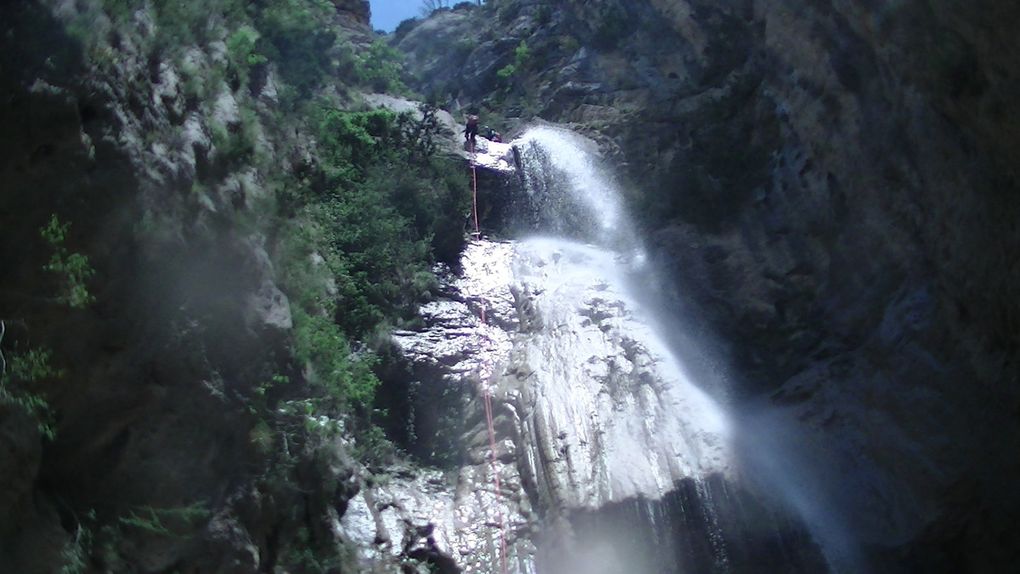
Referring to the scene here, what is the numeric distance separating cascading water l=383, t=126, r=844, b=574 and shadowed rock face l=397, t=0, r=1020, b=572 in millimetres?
1226

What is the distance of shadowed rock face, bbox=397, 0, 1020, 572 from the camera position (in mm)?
10648

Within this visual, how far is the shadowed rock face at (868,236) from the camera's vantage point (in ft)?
34.9

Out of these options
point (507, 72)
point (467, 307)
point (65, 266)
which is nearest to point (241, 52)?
point (467, 307)

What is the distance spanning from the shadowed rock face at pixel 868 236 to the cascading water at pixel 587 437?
123cm

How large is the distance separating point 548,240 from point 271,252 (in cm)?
878

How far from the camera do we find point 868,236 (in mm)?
13469

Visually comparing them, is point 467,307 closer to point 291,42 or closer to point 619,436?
point 619,436

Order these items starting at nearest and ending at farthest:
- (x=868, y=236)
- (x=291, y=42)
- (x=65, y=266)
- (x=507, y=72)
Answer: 1. (x=65, y=266)
2. (x=868, y=236)
3. (x=291, y=42)
4. (x=507, y=72)

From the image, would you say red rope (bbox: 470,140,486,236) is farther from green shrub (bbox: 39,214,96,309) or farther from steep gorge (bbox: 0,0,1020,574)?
green shrub (bbox: 39,214,96,309)

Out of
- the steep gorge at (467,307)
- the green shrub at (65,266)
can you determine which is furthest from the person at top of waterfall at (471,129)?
the green shrub at (65,266)

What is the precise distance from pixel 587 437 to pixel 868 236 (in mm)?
5380

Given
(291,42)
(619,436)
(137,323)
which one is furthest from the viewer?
(291,42)

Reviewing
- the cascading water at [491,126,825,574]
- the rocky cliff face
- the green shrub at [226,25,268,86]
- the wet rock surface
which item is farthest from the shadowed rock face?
the green shrub at [226,25,268,86]

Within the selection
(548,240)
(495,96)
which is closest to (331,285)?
(548,240)
